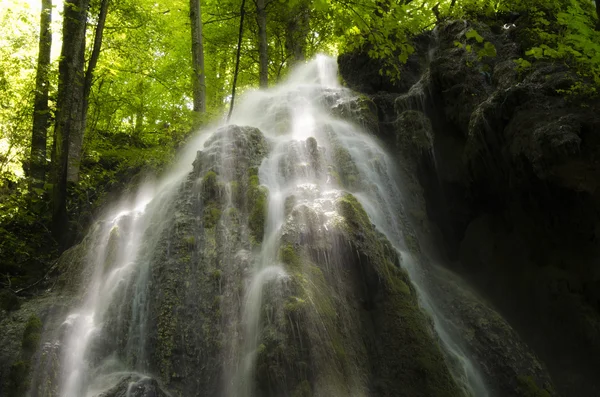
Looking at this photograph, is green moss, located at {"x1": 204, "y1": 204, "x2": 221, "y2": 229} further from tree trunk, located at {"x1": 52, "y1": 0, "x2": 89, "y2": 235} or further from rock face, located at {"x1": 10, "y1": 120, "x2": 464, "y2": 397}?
tree trunk, located at {"x1": 52, "y1": 0, "x2": 89, "y2": 235}

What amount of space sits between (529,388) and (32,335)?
23.1 ft

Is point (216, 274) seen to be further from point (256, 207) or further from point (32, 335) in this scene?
point (32, 335)

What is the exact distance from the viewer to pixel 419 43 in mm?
12398

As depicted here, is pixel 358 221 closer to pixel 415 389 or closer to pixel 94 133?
pixel 415 389

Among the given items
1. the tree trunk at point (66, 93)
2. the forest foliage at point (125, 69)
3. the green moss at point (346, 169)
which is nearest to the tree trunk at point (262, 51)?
the forest foliage at point (125, 69)

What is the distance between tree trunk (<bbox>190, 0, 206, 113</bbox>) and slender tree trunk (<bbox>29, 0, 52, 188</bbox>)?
3518mm

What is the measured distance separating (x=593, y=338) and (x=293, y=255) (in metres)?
5.38

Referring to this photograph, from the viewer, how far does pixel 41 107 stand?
8750 mm

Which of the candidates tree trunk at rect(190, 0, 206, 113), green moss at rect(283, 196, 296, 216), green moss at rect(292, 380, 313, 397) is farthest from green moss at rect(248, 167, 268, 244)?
tree trunk at rect(190, 0, 206, 113)

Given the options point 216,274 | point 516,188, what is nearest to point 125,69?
point 216,274

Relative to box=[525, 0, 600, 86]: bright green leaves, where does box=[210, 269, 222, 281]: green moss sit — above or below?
below

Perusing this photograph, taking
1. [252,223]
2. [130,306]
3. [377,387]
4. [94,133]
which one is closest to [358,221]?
[252,223]

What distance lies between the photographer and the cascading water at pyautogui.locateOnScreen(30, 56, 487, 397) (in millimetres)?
4910

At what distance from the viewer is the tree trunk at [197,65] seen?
1142 centimetres
